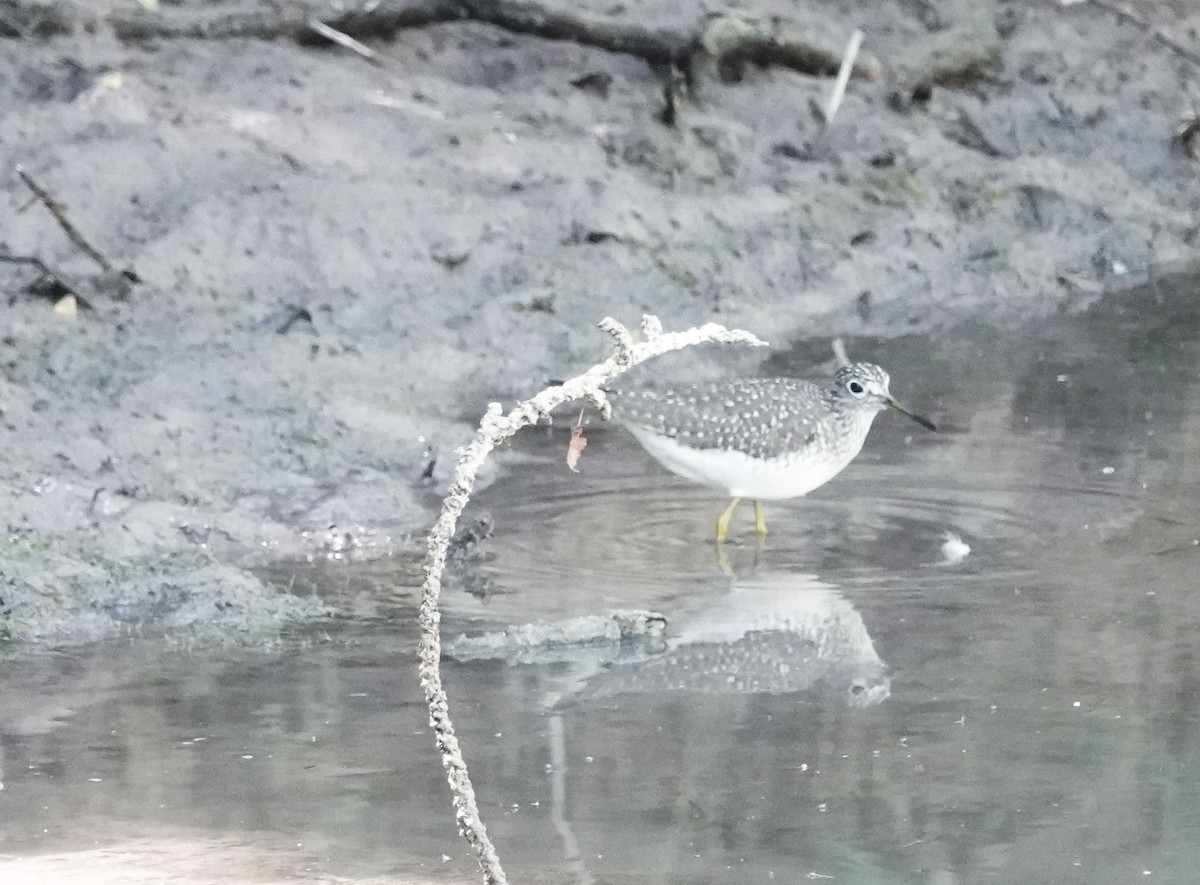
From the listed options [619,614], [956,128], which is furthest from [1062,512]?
[956,128]

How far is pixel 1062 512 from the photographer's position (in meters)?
7.94

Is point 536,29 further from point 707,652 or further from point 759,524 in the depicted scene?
point 707,652

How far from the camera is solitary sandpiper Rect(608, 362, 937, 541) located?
7.75 m

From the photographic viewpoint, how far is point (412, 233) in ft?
33.1

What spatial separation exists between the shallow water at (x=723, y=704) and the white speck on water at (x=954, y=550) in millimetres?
39

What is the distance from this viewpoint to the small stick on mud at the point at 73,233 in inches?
342

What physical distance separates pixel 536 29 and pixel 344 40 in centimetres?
121

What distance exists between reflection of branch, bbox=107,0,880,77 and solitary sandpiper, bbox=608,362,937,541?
4002 millimetres

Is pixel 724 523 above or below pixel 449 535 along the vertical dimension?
below

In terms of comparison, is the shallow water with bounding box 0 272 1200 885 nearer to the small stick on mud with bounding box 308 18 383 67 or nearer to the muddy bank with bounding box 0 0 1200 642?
the muddy bank with bounding box 0 0 1200 642

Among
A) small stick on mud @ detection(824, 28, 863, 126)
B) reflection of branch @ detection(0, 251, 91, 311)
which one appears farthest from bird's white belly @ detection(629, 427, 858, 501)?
small stick on mud @ detection(824, 28, 863, 126)

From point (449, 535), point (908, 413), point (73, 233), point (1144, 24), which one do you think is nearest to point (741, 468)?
point (908, 413)

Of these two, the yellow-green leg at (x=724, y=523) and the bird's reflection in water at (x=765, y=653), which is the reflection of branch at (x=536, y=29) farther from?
the bird's reflection in water at (x=765, y=653)

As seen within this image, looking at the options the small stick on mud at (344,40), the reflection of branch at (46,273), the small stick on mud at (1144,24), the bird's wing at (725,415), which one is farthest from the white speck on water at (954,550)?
the small stick on mud at (344,40)
